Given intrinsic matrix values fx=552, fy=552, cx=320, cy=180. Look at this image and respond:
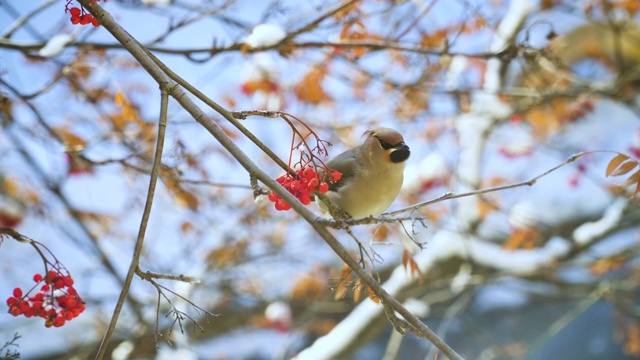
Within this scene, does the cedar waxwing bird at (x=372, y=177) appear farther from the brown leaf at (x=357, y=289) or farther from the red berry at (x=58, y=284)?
the red berry at (x=58, y=284)

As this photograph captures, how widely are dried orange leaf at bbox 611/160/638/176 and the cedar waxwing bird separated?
0.85m

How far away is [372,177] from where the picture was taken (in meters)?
2.56

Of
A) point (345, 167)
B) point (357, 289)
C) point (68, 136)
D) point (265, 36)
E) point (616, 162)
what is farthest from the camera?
point (68, 136)

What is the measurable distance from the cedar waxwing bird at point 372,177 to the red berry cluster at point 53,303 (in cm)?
111

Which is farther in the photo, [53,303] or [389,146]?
[389,146]

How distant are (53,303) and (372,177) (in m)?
1.40

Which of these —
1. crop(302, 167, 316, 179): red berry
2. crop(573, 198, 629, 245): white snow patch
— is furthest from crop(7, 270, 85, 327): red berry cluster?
crop(573, 198, 629, 245): white snow patch

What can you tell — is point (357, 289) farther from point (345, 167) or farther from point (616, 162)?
point (616, 162)

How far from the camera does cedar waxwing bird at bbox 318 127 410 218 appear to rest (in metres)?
2.54

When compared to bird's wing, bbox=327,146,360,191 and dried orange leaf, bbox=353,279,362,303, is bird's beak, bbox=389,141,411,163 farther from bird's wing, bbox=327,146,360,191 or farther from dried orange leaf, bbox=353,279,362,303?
dried orange leaf, bbox=353,279,362,303

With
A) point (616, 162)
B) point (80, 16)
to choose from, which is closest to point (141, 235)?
point (80, 16)

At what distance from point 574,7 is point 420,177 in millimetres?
2308

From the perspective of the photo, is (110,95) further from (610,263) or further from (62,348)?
(610,263)

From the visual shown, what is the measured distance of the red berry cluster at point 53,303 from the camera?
1.85 metres
